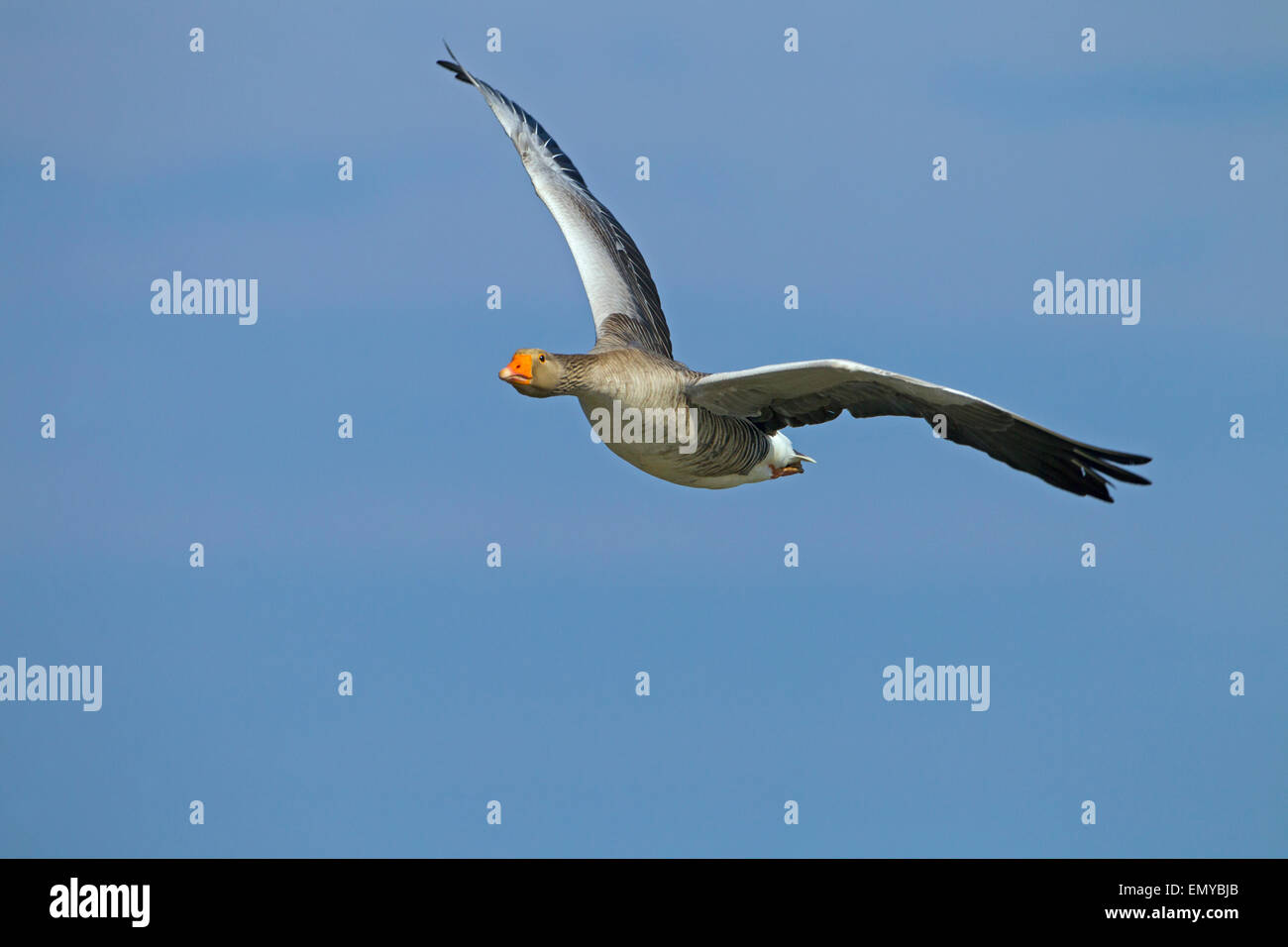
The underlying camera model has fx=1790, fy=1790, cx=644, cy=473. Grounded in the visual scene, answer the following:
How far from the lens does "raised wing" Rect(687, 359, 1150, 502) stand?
48.3ft

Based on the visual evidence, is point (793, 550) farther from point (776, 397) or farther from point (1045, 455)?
point (1045, 455)

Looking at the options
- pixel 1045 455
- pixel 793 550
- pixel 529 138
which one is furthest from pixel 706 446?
pixel 529 138

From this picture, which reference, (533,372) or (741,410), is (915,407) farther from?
(533,372)

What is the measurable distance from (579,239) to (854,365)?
508 centimetres

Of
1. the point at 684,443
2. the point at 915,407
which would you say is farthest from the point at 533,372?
the point at 915,407

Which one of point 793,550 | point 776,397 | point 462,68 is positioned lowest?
point 793,550

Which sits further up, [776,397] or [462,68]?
[462,68]

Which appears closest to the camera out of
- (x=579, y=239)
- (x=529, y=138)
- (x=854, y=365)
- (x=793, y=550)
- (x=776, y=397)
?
(x=854, y=365)

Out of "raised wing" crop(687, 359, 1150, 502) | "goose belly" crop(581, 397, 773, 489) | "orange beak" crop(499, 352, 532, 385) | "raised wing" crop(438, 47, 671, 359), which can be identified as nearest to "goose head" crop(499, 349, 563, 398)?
"orange beak" crop(499, 352, 532, 385)

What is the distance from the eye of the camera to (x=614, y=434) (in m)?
15.5

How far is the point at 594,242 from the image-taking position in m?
18.9

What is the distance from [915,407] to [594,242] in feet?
16.4

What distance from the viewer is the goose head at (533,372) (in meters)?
14.8

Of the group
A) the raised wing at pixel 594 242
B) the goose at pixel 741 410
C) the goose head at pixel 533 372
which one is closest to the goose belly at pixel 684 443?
the goose at pixel 741 410
